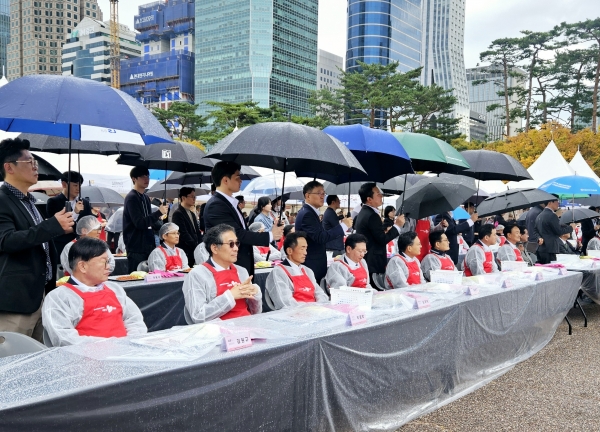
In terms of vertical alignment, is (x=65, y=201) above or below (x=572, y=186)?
below

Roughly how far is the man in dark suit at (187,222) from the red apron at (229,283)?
2.61 metres

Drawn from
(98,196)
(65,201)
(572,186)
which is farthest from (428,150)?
(98,196)

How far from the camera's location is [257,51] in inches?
3086

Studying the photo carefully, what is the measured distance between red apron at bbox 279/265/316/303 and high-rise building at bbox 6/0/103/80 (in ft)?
380

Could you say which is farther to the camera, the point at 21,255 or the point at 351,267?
the point at 351,267

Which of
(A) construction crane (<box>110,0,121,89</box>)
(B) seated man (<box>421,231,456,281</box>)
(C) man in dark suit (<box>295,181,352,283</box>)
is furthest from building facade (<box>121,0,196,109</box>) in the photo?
(C) man in dark suit (<box>295,181,352,283</box>)

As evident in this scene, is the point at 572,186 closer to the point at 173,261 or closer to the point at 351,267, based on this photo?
the point at 351,267


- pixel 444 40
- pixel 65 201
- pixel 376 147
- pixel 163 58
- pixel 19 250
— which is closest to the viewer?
pixel 19 250

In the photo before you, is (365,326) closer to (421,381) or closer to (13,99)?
(421,381)

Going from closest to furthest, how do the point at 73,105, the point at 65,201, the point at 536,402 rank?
1. the point at 73,105
2. the point at 536,402
3. the point at 65,201

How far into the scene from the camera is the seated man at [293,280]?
4258mm

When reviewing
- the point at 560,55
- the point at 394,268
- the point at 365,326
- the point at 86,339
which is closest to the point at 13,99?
the point at 86,339

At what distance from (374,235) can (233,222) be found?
6.16ft

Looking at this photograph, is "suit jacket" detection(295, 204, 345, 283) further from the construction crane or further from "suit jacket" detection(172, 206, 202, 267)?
the construction crane
